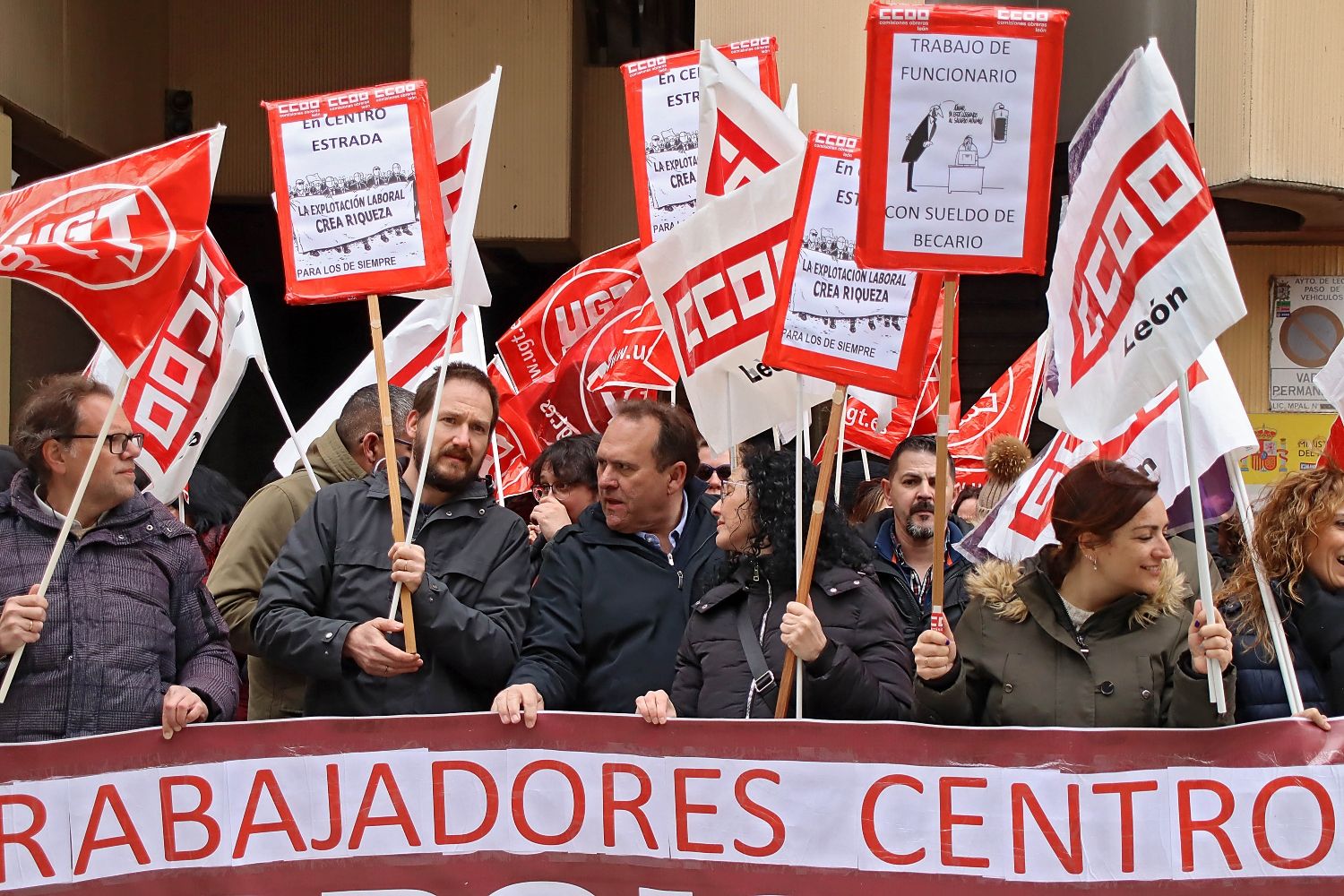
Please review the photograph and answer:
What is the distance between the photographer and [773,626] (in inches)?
156

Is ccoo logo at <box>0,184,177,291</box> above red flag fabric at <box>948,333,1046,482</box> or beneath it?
above

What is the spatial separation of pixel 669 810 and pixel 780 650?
50cm

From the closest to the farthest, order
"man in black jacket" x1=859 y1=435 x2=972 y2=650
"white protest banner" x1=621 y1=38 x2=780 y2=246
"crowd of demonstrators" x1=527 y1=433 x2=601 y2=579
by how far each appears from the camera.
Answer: "man in black jacket" x1=859 y1=435 x2=972 y2=650 < "crowd of demonstrators" x1=527 y1=433 x2=601 y2=579 < "white protest banner" x1=621 y1=38 x2=780 y2=246

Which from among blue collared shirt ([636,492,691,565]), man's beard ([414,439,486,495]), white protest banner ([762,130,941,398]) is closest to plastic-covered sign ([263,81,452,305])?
man's beard ([414,439,486,495])

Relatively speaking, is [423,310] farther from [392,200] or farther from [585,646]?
[585,646]

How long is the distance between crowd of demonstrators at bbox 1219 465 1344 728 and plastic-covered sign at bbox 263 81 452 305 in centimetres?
240

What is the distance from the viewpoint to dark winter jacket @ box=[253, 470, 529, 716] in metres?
4.05

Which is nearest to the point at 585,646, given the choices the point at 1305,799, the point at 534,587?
the point at 534,587

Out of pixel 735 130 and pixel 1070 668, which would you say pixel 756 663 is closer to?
pixel 1070 668

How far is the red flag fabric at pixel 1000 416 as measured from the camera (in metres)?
7.00

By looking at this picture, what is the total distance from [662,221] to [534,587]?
2.38 metres

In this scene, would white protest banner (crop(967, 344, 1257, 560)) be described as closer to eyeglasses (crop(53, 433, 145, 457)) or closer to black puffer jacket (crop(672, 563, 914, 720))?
black puffer jacket (crop(672, 563, 914, 720))

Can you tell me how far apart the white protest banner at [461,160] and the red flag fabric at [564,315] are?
2107mm

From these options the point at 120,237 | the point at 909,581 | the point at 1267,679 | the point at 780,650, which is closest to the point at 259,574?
the point at 120,237
